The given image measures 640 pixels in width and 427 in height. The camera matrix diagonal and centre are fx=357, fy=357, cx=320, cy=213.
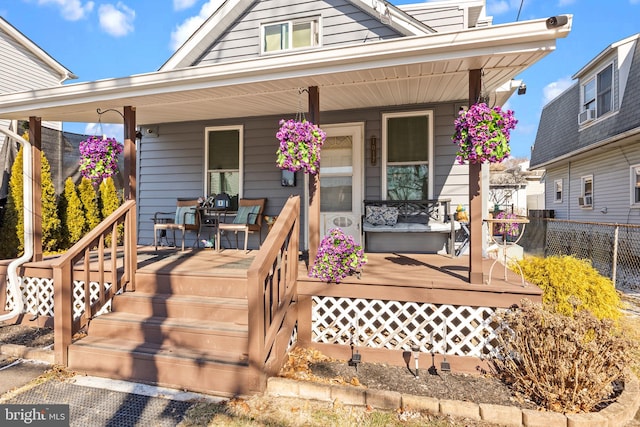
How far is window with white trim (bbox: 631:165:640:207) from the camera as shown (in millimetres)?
8492

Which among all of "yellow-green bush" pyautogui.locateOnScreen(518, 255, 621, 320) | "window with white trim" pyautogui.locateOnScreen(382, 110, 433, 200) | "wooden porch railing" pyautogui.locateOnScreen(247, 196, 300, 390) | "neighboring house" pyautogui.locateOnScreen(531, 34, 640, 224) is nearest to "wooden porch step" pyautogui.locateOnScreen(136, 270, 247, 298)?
"wooden porch railing" pyautogui.locateOnScreen(247, 196, 300, 390)

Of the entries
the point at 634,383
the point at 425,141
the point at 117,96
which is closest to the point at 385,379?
the point at 634,383

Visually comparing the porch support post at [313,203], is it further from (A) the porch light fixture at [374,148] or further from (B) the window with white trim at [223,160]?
(B) the window with white trim at [223,160]

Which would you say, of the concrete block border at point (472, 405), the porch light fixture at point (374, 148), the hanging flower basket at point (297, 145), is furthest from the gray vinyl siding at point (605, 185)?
the hanging flower basket at point (297, 145)

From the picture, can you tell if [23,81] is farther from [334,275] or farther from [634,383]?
[634,383]

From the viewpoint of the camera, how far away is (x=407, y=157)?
5.29m

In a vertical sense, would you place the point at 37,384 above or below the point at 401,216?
below

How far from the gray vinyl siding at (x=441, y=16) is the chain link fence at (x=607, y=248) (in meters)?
4.65

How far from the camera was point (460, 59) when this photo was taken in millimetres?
3031

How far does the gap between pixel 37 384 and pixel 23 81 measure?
11913mm

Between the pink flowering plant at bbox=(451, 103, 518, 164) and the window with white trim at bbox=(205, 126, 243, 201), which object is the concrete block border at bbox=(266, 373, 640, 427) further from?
the window with white trim at bbox=(205, 126, 243, 201)

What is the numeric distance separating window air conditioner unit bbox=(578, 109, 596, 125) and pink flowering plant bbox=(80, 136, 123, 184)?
11593 millimetres

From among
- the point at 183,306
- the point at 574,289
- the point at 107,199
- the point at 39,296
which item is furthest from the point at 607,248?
the point at 107,199

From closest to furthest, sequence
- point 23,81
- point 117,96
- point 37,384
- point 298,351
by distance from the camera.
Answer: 1. point 37,384
2. point 298,351
3. point 117,96
4. point 23,81
